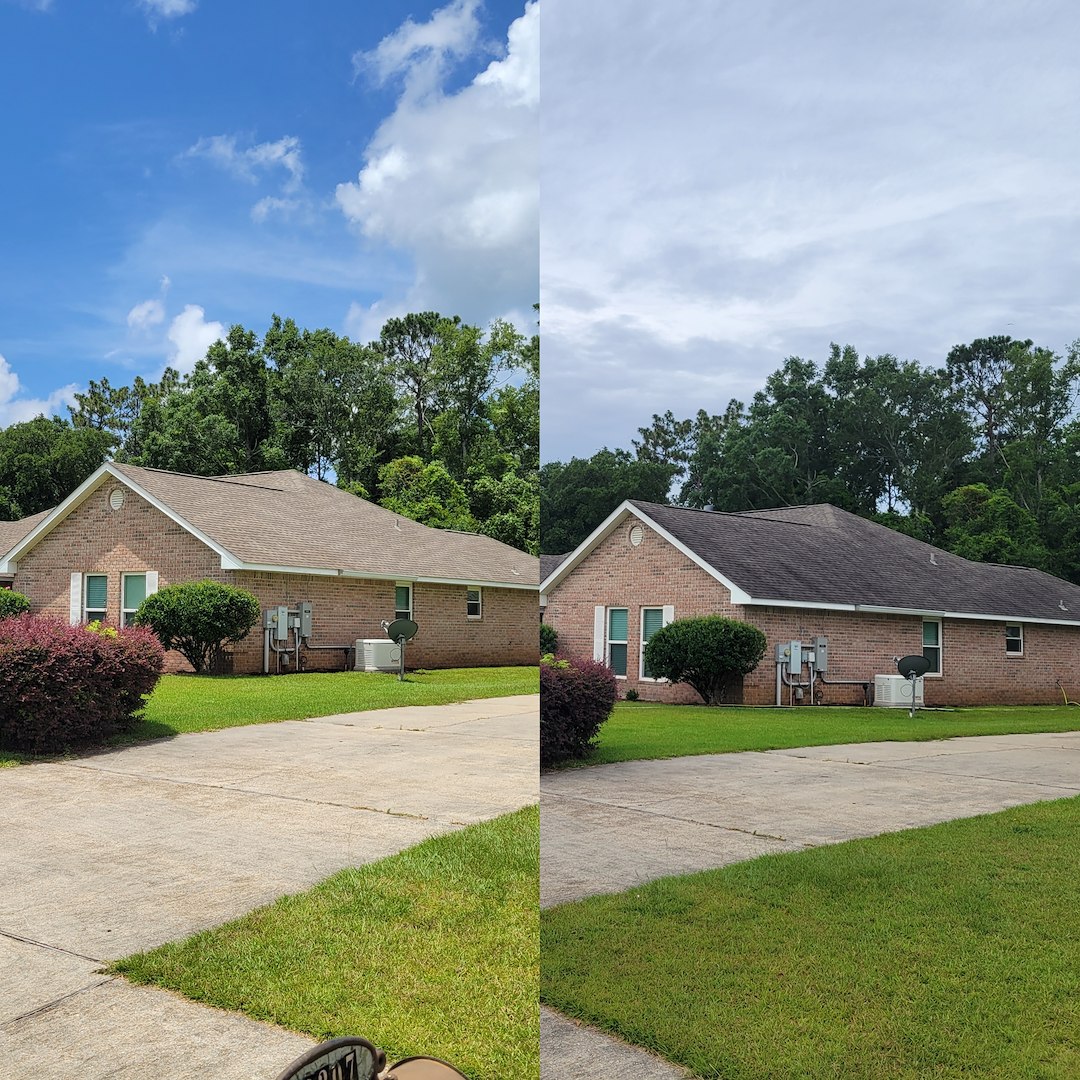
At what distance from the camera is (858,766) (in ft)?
9.66

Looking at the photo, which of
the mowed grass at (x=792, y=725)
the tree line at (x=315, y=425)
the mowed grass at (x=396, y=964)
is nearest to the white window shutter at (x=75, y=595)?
the tree line at (x=315, y=425)

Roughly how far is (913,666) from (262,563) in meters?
15.3

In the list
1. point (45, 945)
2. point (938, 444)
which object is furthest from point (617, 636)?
point (45, 945)

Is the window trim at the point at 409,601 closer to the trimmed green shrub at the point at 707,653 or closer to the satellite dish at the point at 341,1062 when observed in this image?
the trimmed green shrub at the point at 707,653

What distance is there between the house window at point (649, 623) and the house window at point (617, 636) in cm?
6

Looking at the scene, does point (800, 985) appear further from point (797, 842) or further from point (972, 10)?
point (972, 10)

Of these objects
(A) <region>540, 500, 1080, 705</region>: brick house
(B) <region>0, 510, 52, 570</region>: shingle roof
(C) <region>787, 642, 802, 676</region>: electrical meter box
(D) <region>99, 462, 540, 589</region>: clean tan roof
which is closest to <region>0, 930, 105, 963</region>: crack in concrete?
(A) <region>540, 500, 1080, 705</region>: brick house

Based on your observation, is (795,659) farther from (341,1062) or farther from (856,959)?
(341,1062)

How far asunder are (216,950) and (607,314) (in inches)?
99.0

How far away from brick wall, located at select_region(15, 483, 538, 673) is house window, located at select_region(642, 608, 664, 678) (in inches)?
577

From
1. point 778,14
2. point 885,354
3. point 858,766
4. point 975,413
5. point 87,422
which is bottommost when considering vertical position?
point 858,766

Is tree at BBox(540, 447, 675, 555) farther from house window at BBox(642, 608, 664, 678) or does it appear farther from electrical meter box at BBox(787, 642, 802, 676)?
electrical meter box at BBox(787, 642, 802, 676)

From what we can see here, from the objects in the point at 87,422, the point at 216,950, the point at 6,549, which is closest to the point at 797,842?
the point at 216,950

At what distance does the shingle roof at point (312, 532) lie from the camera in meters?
17.8
